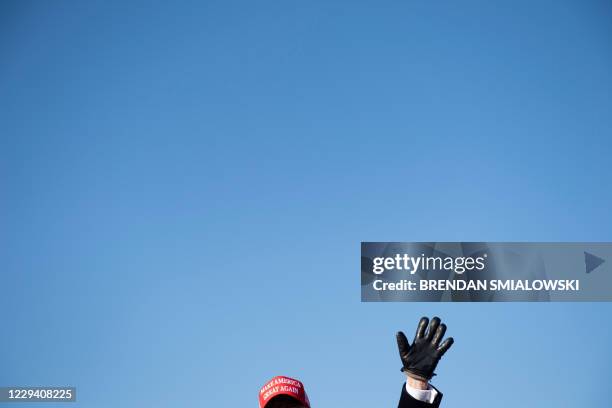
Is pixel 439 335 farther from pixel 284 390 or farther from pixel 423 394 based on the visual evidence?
pixel 284 390

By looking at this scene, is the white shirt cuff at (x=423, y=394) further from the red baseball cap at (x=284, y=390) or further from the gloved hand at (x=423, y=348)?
the red baseball cap at (x=284, y=390)

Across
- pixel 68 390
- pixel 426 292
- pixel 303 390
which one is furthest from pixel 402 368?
pixel 68 390

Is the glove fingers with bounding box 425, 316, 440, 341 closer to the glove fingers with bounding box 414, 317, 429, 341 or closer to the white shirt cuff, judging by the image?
the glove fingers with bounding box 414, 317, 429, 341

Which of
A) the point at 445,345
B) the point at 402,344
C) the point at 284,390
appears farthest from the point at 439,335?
the point at 284,390

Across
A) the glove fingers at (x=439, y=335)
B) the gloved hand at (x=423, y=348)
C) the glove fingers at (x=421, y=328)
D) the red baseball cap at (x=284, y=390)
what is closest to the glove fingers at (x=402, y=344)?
the gloved hand at (x=423, y=348)

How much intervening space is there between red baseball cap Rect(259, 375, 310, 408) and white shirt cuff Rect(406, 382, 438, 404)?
2149 mm

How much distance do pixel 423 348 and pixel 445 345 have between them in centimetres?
23

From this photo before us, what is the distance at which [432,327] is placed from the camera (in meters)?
6.33

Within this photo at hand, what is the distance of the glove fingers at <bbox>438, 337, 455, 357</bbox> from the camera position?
20.0 feet

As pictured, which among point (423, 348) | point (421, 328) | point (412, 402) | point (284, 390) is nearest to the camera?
point (284, 390)

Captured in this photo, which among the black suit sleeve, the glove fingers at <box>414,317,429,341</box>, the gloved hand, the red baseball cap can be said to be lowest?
the red baseball cap

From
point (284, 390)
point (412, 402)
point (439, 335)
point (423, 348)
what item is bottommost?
point (284, 390)

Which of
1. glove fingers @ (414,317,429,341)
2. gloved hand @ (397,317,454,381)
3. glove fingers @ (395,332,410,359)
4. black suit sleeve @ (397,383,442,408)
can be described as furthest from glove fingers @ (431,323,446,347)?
black suit sleeve @ (397,383,442,408)

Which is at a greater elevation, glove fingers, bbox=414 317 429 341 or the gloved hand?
glove fingers, bbox=414 317 429 341
